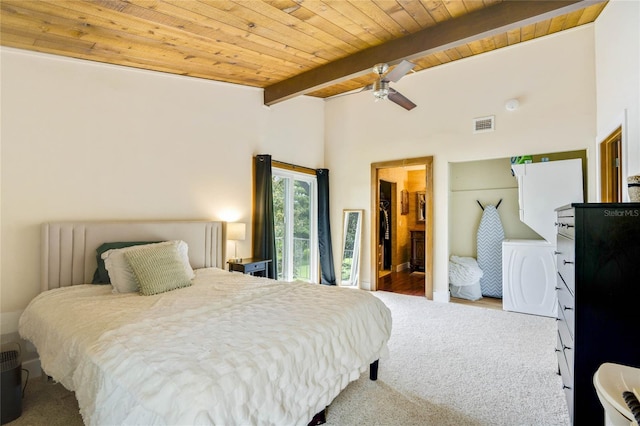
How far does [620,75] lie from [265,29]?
322 centimetres

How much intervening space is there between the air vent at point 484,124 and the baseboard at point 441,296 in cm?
238

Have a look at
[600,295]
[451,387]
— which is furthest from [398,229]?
[600,295]

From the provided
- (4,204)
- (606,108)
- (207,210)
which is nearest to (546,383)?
(606,108)

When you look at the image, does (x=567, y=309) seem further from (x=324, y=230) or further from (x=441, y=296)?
(x=324, y=230)

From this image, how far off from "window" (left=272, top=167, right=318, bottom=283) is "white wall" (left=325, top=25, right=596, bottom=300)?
46cm

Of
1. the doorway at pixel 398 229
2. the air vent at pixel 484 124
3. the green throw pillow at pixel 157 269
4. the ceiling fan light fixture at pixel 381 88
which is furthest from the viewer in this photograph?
the doorway at pixel 398 229

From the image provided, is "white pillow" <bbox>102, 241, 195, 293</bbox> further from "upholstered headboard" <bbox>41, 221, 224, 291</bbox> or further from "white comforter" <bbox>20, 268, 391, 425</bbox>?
"upholstered headboard" <bbox>41, 221, 224, 291</bbox>

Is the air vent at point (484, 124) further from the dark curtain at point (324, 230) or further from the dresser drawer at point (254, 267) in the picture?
the dresser drawer at point (254, 267)

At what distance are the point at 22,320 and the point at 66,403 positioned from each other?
28.2 inches

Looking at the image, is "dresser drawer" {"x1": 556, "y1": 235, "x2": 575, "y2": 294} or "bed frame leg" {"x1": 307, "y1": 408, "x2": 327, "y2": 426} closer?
"dresser drawer" {"x1": 556, "y1": 235, "x2": 575, "y2": 294}

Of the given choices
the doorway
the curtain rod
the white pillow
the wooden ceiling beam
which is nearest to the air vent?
the doorway

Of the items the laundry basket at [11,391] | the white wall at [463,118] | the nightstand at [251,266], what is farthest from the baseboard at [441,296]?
the laundry basket at [11,391]

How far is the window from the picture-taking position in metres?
4.88

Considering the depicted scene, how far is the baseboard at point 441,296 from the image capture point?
14.8 ft
